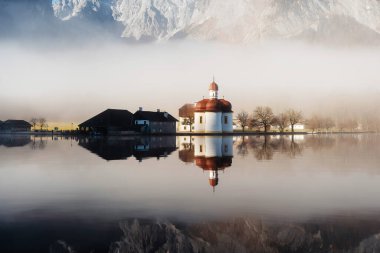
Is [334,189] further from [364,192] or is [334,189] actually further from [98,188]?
[98,188]

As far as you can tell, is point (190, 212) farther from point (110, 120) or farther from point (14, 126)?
point (14, 126)

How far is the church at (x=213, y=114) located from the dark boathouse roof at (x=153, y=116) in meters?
9.28

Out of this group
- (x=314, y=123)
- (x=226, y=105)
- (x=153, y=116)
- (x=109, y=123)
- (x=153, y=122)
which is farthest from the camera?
(x=314, y=123)

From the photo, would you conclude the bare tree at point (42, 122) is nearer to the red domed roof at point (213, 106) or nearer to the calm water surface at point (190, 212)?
the red domed roof at point (213, 106)

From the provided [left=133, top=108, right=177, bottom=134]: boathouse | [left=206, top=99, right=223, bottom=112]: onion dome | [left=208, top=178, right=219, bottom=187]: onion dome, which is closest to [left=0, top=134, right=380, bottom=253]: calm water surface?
[left=208, top=178, right=219, bottom=187]: onion dome

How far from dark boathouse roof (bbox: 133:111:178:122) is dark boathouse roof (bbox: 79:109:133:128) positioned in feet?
13.5

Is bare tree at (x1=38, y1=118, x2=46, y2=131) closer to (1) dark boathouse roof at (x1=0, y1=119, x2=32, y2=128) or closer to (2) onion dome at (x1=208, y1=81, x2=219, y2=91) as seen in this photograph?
(1) dark boathouse roof at (x1=0, y1=119, x2=32, y2=128)

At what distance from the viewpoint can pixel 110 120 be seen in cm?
9469

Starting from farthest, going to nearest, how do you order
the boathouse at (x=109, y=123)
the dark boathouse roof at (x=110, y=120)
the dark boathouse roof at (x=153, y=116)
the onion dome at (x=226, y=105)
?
1. the onion dome at (x=226, y=105)
2. the dark boathouse roof at (x=153, y=116)
3. the dark boathouse roof at (x=110, y=120)
4. the boathouse at (x=109, y=123)

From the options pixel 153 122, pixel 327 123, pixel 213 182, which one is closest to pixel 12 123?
pixel 153 122

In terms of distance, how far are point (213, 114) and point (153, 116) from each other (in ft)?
50.7

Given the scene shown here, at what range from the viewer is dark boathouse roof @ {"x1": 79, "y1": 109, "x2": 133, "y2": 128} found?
94438mm

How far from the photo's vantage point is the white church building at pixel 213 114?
102750 millimetres

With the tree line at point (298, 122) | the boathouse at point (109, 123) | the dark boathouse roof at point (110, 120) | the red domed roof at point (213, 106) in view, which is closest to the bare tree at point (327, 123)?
the tree line at point (298, 122)
